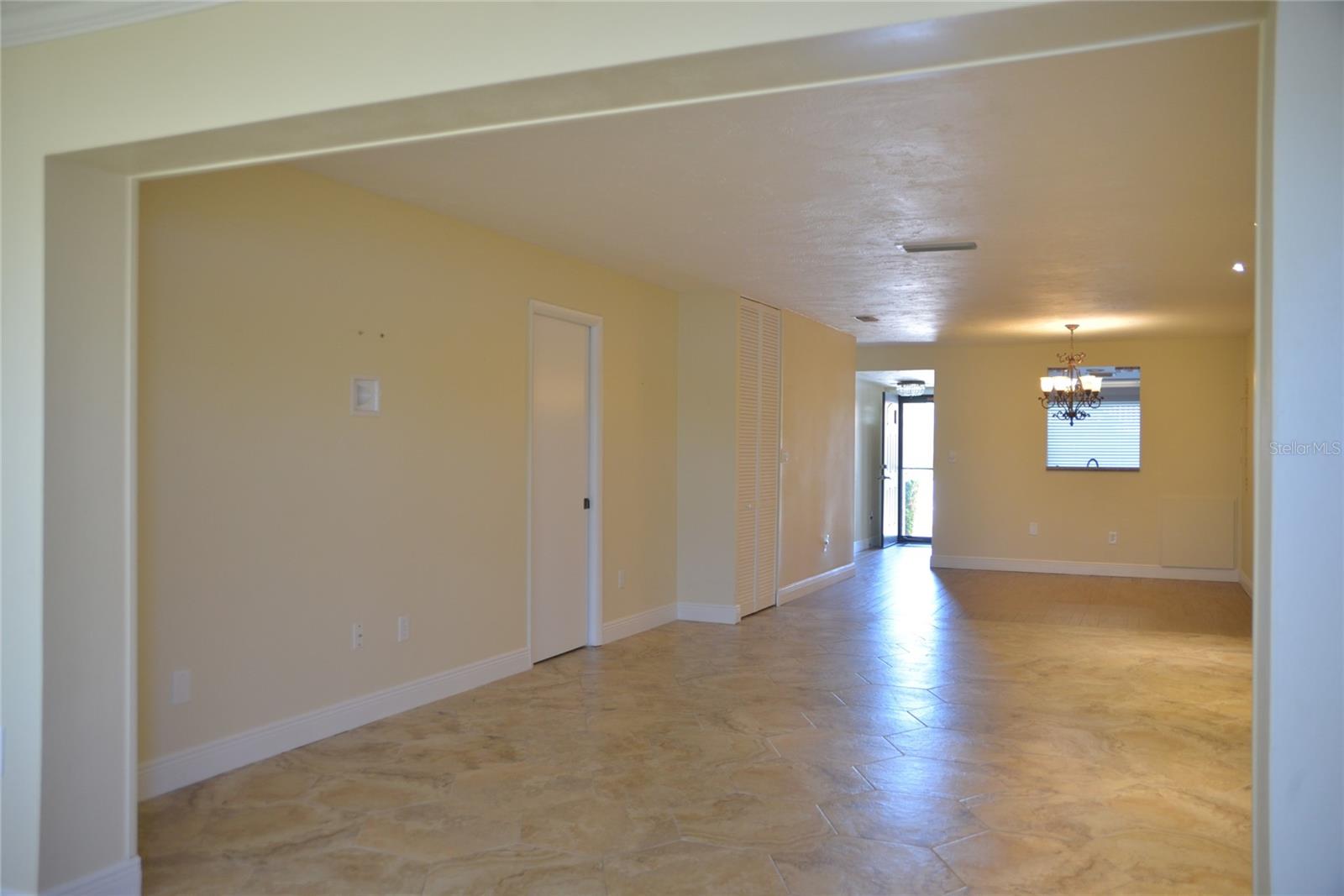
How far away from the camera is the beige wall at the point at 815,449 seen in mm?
8086

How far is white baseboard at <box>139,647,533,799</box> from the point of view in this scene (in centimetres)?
358

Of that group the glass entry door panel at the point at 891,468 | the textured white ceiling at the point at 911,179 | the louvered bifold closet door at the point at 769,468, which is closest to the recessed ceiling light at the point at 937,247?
the textured white ceiling at the point at 911,179

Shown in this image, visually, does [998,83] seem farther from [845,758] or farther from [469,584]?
[469,584]

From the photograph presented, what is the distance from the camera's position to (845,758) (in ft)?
13.4

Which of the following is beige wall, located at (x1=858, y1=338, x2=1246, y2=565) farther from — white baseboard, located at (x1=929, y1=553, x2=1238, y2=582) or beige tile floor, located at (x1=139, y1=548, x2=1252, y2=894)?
beige tile floor, located at (x1=139, y1=548, x2=1252, y2=894)

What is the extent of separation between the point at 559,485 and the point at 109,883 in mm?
3495

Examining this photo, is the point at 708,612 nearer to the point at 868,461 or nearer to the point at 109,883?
the point at 109,883

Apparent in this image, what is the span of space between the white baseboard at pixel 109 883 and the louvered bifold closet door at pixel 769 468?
5.21 m

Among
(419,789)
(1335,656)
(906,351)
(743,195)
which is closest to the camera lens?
(1335,656)

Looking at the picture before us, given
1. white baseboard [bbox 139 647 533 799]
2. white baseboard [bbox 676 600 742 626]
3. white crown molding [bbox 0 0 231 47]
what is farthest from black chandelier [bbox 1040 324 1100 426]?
white crown molding [bbox 0 0 231 47]

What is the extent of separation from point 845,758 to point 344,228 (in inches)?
124

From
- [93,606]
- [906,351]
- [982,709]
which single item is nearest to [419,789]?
[93,606]

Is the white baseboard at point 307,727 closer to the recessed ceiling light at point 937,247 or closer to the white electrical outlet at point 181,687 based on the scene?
the white electrical outlet at point 181,687

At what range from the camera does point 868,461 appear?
1280 centimetres
